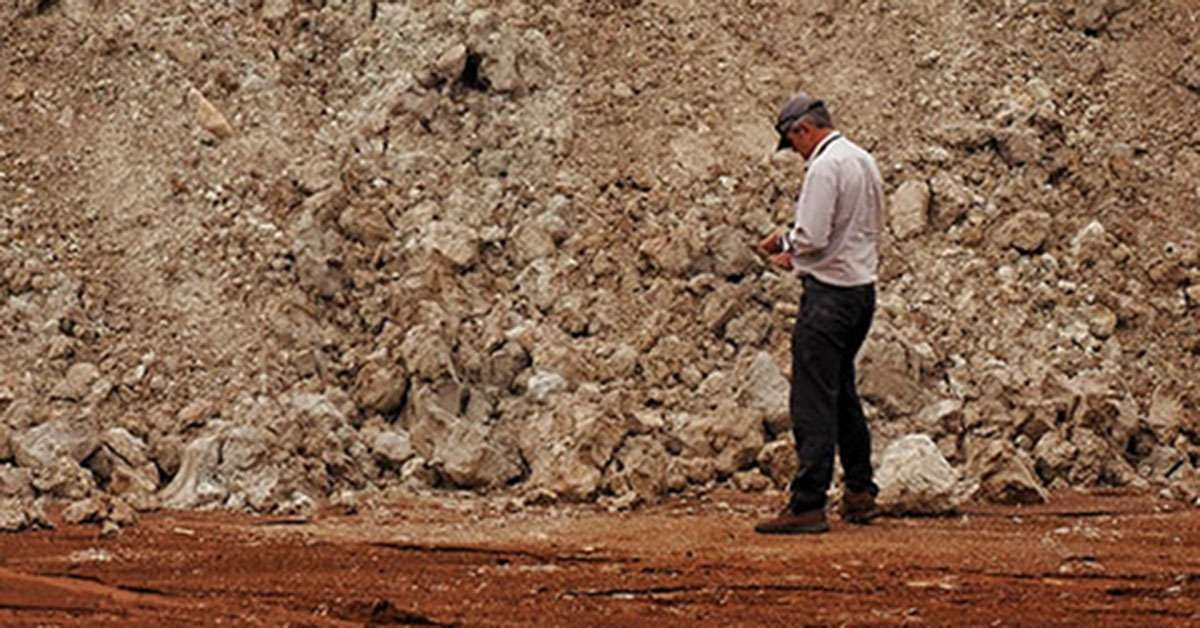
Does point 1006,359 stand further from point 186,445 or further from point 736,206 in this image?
point 186,445

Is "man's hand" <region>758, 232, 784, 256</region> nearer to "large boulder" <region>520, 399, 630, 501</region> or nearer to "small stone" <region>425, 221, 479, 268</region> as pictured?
"large boulder" <region>520, 399, 630, 501</region>

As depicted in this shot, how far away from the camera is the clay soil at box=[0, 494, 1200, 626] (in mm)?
5559

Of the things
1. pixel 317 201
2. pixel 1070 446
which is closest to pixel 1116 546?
pixel 1070 446

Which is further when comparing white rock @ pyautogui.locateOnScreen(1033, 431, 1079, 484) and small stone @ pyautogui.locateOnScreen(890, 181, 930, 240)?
small stone @ pyautogui.locateOnScreen(890, 181, 930, 240)

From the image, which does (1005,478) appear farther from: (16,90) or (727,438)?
(16,90)

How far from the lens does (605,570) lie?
21.1ft

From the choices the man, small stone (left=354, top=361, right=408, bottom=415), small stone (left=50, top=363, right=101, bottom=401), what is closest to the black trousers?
the man

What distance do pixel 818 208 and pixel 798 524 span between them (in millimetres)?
1331

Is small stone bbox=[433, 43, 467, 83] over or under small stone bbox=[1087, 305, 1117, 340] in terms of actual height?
over

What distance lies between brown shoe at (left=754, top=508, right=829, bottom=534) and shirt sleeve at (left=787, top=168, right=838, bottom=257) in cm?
113

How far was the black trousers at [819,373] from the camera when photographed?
7328 mm

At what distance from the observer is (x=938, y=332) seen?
403 inches

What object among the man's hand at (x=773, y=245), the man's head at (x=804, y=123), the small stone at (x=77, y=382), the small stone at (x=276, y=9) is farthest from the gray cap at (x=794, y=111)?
the small stone at (x=276, y=9)

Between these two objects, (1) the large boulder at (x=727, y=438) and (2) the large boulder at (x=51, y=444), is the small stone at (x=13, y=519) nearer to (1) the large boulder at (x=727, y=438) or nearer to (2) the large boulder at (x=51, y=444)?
(2) the large boulder at (x=51, y=444)
